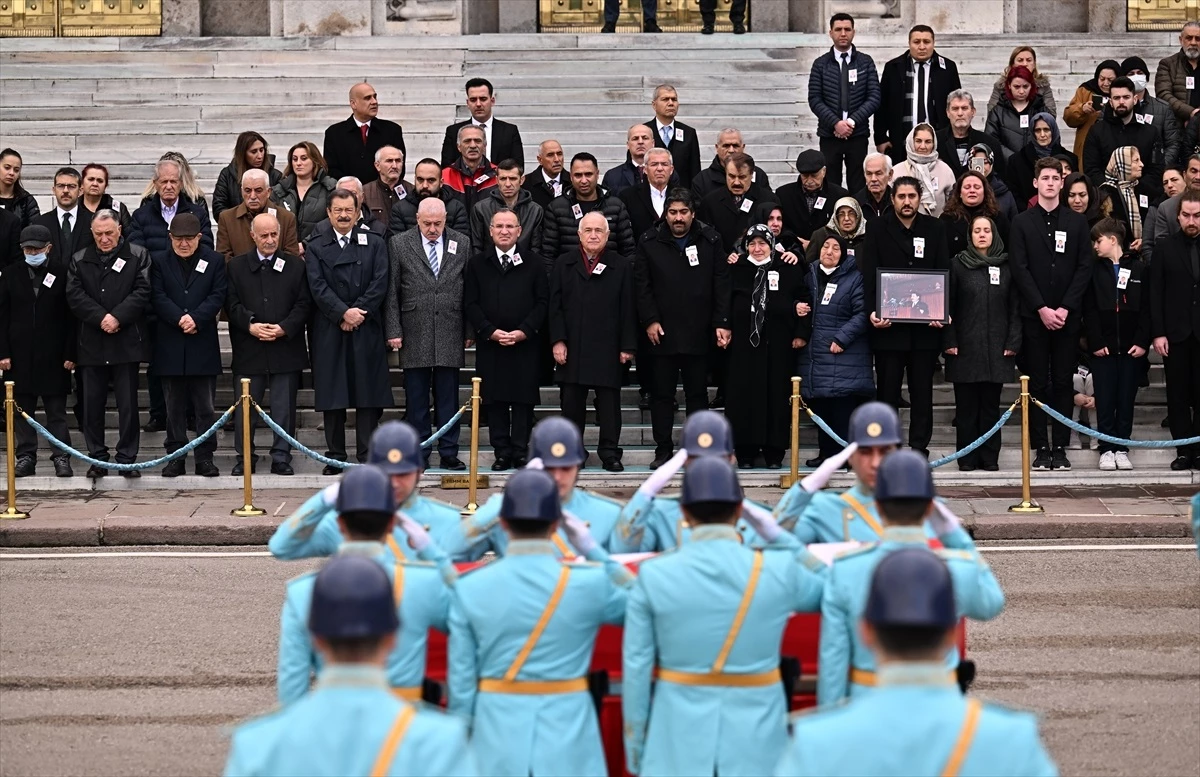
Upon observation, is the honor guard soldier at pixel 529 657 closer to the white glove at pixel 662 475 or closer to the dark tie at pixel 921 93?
the white glove at pixel 662 475

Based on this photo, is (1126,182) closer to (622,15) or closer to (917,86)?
(917,86)

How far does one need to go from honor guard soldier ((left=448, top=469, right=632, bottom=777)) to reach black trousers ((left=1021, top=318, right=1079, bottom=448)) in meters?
10.4

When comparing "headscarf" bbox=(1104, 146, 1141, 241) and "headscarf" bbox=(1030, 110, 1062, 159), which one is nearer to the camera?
"headscarf" bbox=(1104, 146, 1141, 241)

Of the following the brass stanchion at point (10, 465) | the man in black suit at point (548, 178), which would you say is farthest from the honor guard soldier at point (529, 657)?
the man in black suit at point (548, 178)

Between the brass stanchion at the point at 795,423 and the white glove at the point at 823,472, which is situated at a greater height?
the white glove at the point at 823,472

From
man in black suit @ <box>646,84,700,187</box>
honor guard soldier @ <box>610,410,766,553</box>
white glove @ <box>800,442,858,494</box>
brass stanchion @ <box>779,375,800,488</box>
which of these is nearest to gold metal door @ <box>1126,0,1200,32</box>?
man in black suit @ <box>646,84,700,187</box>

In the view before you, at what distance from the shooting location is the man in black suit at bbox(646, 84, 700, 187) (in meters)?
19.4

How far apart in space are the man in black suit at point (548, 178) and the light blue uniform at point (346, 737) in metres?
13.6

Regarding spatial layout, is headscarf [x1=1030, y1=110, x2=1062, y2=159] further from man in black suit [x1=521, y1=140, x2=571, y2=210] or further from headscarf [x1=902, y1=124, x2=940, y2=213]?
man in black suit [x1=521, y1=140, x2=571, y2=210]

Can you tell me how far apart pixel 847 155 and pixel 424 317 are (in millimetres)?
5378

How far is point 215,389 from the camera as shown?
61.2 feet

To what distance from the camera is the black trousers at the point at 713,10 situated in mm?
27141

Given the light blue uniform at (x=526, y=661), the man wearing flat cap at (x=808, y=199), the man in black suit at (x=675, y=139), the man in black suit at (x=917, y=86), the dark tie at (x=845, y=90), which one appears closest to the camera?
the light blue uniform at (x=526, y=661)

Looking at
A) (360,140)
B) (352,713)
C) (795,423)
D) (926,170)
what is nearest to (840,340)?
(795,423)
